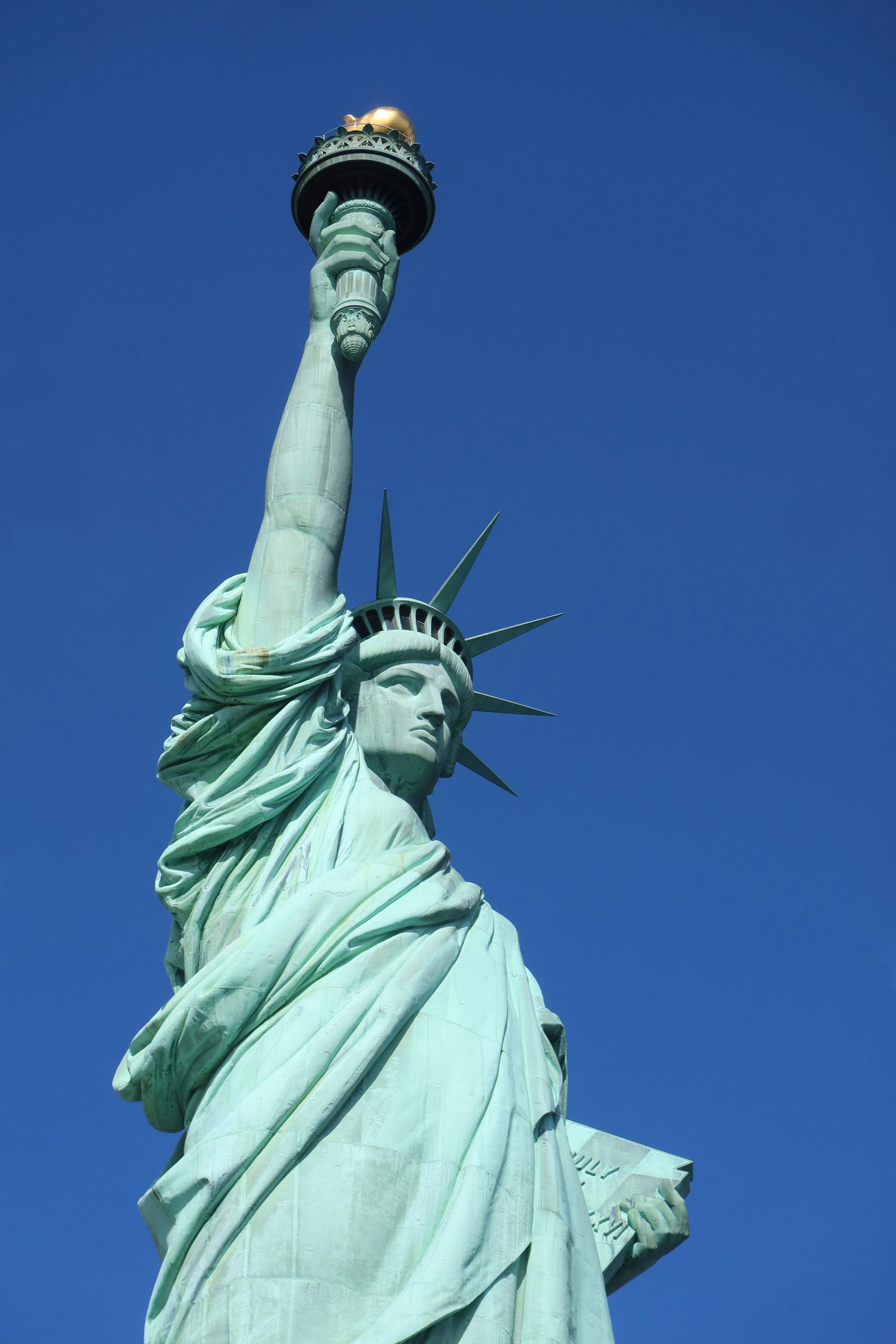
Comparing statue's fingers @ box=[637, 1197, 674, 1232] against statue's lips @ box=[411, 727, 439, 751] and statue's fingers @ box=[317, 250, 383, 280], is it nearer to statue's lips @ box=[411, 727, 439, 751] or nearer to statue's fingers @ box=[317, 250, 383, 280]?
statue's lips @ box=[411, 727, 439, 751]

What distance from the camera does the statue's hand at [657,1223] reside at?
11.0 meters

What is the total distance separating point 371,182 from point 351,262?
1.04 meters

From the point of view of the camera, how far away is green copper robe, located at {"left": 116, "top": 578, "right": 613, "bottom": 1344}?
8719 millimetres

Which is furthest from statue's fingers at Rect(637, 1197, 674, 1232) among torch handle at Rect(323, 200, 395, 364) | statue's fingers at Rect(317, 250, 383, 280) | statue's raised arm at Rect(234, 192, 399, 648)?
statue's fingers at Rect(317, 250, 383, 280)

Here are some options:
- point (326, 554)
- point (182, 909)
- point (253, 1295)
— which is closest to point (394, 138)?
point (326, 554)

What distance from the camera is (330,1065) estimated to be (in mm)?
9289

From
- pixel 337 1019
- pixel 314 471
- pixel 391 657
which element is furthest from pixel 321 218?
pixel 337 1019

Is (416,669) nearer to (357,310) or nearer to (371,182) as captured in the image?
(357,310)

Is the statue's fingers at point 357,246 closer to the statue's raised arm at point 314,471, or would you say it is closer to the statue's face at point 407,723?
the statue's raised arm at point 314,471

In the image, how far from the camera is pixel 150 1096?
983cm

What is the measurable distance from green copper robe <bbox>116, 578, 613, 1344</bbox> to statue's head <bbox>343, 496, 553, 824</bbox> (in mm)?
273

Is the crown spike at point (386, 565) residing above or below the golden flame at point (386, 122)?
below

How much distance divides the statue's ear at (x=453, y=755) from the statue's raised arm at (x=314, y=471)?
1417mm

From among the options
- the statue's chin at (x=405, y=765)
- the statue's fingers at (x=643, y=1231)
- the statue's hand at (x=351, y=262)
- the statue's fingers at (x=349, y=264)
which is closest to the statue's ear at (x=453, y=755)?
the statue's chin at (x=405, y=765)
